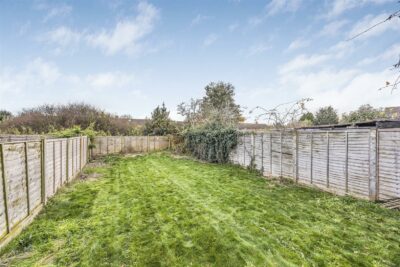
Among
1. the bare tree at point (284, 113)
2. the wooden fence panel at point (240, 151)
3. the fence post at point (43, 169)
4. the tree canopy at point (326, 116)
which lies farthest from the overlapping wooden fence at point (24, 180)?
the tree canopy at point (326, 116)

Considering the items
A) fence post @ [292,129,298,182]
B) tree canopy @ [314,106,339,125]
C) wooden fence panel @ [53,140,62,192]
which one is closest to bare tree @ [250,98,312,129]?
fence post @ [292,129,298,182]

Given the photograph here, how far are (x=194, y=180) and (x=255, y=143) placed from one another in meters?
3.37

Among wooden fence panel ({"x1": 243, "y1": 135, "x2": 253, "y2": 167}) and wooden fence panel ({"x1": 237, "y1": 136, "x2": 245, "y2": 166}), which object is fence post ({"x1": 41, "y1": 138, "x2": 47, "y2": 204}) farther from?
wooden fence panel ({"x1": 237, "y1": 136, "x2": 245, "y2": 166})

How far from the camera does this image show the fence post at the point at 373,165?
5117 mm

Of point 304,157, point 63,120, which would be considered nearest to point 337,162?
point 304,157

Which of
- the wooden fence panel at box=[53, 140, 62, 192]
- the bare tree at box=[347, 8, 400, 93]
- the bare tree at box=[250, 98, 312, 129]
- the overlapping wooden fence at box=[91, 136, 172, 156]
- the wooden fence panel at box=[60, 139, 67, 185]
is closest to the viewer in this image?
the bare tree at box=[347, 8, 400, 93]

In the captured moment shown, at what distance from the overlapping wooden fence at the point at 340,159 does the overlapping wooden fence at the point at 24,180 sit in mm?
6776

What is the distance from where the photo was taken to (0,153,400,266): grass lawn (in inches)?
116

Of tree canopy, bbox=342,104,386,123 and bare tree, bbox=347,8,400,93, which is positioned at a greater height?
tree canopy, bbox=342,104,386,123

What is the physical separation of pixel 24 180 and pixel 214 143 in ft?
32.3

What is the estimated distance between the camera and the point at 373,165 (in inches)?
203

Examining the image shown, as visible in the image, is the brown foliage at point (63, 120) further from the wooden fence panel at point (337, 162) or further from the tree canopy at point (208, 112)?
the wooden fence panel at point (337, 162)

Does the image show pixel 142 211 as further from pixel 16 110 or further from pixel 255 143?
pixel 16 110

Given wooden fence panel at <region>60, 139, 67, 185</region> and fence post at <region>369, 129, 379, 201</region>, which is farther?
wooden fence panel at <region>60, 139, 67, 185</region>
